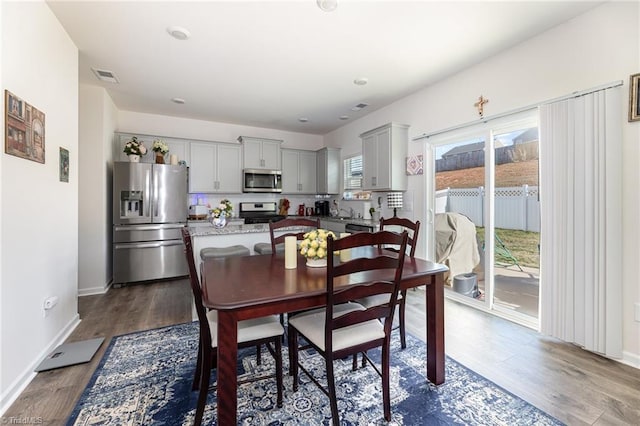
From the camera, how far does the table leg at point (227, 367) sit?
4.25ft

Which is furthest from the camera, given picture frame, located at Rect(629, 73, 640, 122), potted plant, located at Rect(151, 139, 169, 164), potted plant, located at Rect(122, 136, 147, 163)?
potted plant, located at Rect(151, 139, 169, 164)

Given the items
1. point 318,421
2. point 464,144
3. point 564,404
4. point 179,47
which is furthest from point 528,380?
point 179,47

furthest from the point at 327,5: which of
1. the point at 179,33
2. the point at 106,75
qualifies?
the point at 106,75

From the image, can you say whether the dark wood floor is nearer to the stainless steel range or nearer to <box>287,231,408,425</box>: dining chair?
<box>287,231,408,425</box>: dining chair

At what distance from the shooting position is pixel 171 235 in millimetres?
4422

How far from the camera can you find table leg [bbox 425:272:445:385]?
187 cm

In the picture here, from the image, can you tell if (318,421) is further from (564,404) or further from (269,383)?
(564,404)

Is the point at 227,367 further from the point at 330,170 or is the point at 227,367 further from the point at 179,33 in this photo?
the point at 330,170

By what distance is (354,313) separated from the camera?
148 cm

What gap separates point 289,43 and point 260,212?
3493 millimetres

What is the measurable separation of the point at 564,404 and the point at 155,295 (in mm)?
4238

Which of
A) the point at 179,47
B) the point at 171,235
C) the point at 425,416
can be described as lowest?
the point at 425,416

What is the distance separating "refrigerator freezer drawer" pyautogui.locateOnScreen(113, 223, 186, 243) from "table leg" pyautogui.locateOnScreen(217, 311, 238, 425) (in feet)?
10.2

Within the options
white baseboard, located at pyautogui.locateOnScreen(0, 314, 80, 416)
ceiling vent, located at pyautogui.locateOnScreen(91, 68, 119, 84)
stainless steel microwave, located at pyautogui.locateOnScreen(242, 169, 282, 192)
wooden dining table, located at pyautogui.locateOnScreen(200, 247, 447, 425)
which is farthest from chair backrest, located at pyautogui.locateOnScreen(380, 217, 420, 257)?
ceiling vent, located at pyautogui.locateOnScreen(91, 68, 119, 84)
